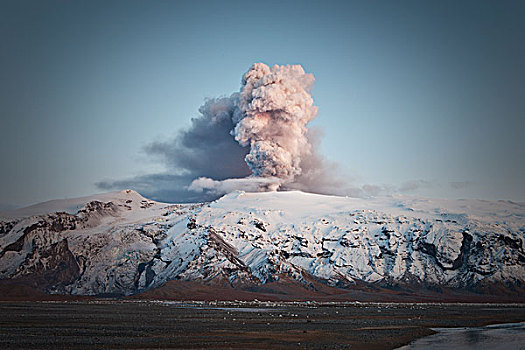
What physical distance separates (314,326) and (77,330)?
32.7m

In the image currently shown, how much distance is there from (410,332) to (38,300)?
458ft

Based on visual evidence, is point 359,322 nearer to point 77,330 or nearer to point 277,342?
point 277,342

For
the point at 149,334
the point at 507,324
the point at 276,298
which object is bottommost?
the point at 276,298

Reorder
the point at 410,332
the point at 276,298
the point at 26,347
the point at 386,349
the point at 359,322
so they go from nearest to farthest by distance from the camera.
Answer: the point at 26,347 < the point at 386,349 < the point at 410,332 < the point at 359,322 < the point at 276,298

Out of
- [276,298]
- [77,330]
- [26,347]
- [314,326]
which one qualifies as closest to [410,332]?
[314,326]

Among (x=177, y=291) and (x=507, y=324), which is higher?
(x=507, y=324)

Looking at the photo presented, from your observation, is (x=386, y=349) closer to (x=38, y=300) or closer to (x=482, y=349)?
(x=482, y=349)

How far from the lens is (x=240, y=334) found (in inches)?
2584

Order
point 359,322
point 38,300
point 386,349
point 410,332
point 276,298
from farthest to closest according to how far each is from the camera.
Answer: point 276,298
point 38,300
point 359,322
point 410,332
point 386,349

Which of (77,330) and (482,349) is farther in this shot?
(77,330)

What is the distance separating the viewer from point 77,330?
2635 inches

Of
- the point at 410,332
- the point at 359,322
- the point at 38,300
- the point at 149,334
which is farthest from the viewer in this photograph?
the point at 38,300

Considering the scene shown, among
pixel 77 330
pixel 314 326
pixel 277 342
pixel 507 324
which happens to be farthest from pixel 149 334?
pixel 507 324

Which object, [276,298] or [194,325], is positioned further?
[276,298]
